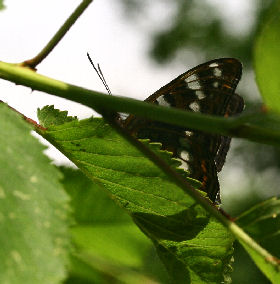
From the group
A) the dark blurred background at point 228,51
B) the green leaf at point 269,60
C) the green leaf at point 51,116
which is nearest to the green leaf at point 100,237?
the green leaf at point 51,116

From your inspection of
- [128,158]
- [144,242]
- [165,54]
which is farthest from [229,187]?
[128,158]

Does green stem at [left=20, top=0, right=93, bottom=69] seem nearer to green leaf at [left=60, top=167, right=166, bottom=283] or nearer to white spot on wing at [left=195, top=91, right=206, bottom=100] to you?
white spot on wing at [left=195, top=91, right=206, bottom=100]

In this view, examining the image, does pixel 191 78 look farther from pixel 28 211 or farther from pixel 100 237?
pixel 100 237

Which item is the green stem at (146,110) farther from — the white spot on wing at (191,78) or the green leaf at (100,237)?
the green leaf at (100,237)

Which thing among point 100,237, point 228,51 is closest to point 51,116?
point 100,237

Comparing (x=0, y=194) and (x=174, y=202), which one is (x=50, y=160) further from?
(x=174, y=202)

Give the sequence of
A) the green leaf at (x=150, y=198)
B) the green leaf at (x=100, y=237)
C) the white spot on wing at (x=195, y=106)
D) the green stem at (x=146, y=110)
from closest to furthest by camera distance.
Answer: the green stem at (x=146, y=110) → the green leaf at (x=150, y=198) → the white spot on wing at (x=195, y=106) → the green leaf at (x=100, y=237)
